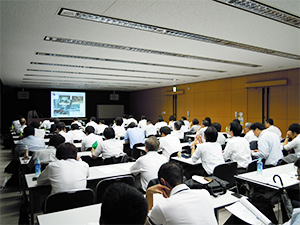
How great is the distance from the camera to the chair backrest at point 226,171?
3361 mm

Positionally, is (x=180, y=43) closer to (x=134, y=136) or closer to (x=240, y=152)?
(x=240, y=152)

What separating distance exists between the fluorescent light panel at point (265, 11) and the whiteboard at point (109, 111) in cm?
1597

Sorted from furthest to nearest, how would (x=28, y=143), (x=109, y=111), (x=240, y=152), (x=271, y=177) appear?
1. (x=109, y=111)
2. (x=28, y=143)
3. (x=240, y=152)
4. (x=271, y=177)

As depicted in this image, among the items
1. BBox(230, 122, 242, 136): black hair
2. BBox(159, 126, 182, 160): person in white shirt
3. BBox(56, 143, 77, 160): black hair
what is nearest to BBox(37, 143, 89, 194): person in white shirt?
BBox(56, 143, 77, 160): black hair

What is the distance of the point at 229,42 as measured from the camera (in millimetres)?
5215

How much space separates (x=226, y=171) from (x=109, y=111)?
53.1ft

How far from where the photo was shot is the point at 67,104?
16391mm

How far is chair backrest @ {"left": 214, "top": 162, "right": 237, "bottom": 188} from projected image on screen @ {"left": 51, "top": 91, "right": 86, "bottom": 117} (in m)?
14.4

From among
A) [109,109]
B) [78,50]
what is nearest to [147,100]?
[109,109]

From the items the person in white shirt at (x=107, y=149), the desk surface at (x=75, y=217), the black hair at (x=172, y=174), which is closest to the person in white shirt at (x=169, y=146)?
the person in white shirt at (x=107, y=149)

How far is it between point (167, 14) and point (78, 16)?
1.40 metres

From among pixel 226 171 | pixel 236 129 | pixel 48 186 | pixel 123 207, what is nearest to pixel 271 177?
pixel 226 171

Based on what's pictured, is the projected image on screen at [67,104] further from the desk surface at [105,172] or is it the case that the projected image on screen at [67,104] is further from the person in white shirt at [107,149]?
the desk surface at [105,172]

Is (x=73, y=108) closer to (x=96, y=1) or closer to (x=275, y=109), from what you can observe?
(x=275, y=109)
